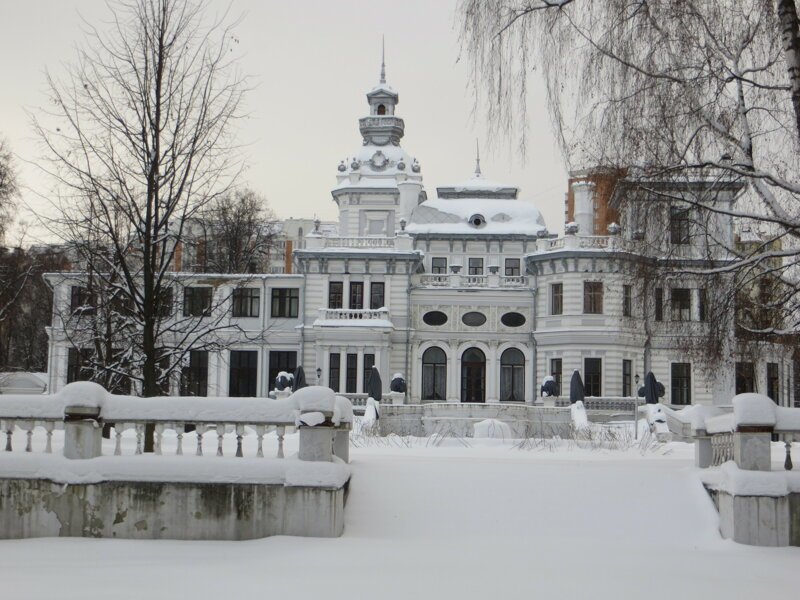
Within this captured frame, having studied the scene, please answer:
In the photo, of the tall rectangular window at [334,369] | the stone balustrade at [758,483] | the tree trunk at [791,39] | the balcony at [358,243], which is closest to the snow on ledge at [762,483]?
the stone balustrade at [758,483]

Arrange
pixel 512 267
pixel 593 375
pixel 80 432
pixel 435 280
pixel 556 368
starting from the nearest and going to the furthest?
pixel 80 432 → pixel 593 375 → pixel 556 368 → pixel 435 280 → pixel 512 267

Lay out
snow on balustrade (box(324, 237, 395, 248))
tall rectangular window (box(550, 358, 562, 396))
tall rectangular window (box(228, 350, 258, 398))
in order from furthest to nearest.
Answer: tall rectangular window (box(228, 350, 258, 398)) < snow on balustrade (box(324, 237, 395, 248)) < tall rectangular window (box(550, 358, 562, 396))

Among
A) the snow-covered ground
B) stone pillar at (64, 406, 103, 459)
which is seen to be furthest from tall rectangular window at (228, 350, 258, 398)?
stone pillar at (64, 406, 103, 459)

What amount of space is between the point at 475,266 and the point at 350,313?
9986 millimetres

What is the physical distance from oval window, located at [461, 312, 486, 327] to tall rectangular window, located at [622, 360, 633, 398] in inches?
295

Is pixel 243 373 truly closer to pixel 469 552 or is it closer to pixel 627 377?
pixel 627 377

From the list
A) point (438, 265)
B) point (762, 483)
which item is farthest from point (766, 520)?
point (438, 265)

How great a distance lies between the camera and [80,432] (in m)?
11.2

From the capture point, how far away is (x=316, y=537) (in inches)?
426

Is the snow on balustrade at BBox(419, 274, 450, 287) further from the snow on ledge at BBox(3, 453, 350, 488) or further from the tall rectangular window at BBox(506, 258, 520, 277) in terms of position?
the snow on ledge at BBox(3, 453, 350, 488)

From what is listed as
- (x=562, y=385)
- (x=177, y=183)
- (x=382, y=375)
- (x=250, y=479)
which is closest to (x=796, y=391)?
(x=562, y=385)

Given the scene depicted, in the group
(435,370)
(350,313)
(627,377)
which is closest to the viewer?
(627,377)

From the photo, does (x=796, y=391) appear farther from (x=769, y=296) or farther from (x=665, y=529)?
(x=665, y=529)

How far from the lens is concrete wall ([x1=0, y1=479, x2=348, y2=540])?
1086cm
